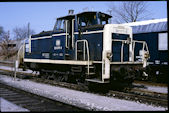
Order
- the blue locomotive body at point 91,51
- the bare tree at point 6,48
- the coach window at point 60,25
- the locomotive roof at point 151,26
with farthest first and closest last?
1. the bare tree at point 6,48
2. the locomotive roof at point 151,26
3. the coach window at point 60,25
4. the blue locomotive body at point 91,51

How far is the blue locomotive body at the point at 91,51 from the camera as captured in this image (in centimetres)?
836

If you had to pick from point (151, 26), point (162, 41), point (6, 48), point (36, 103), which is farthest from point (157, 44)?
point (6, 48)

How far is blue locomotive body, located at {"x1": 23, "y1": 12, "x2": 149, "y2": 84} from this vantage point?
8359 mm

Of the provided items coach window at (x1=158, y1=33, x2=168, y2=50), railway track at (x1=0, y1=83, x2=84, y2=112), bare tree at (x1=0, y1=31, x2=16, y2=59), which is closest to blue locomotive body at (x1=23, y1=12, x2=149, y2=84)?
railway track at (x1=0, y1=83, x2=84, y2=112)

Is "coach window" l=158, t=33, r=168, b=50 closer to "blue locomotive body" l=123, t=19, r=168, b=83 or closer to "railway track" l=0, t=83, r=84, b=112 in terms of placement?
"blue locomotive body" l=123, t=19, r=168, b=83

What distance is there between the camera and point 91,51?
908 centimetres

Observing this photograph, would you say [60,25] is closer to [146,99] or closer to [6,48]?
[146,99]

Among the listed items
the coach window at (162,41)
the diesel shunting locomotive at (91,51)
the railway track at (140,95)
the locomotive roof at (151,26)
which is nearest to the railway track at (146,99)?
the railway track at (140,95)

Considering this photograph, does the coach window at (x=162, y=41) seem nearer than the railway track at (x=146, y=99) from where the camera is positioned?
No

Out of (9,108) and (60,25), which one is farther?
(60,25)

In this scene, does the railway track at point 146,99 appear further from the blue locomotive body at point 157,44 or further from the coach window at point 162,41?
the coach window at point 162,41

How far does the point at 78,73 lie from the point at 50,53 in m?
2.59

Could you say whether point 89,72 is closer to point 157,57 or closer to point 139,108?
point 139,108

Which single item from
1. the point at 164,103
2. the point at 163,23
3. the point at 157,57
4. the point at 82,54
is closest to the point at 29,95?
the point at 82,54
